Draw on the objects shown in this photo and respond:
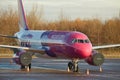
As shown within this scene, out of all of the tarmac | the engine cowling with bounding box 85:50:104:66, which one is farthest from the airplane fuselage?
the engine cowling with bounding box 85:50:104:66

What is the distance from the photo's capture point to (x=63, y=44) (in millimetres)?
31719

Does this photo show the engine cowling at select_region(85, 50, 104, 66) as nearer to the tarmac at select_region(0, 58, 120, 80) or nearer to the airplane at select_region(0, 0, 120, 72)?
the airplane at select_region(0, 0, 120, 72)

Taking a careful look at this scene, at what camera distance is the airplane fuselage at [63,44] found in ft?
99.3

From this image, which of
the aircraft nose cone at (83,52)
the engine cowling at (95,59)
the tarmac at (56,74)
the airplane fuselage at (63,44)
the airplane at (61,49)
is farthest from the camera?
the engine cowling at (95,59)

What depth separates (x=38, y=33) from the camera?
125 feet

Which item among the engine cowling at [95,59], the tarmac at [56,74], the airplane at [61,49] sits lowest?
the tarmac at [56,74]

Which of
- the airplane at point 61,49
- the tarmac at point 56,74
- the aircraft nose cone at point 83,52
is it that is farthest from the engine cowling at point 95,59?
the aircraft nose cone at point 83,52

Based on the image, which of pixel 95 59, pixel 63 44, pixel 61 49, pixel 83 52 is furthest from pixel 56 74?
pixel 95 59

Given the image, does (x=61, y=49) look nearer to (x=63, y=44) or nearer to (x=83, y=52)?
(x=63, y=44)

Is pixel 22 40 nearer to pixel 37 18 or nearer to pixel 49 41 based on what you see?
pixel 49 41

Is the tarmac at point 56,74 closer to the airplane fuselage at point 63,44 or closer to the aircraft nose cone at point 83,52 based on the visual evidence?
the aircraft nose cone at point 83,52

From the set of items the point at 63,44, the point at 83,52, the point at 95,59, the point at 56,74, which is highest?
the point at 63,44

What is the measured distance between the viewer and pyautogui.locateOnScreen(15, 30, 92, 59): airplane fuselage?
30281 millimetres

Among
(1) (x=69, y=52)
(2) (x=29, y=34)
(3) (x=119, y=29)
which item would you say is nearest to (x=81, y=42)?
(1) (x=69, y=52)
